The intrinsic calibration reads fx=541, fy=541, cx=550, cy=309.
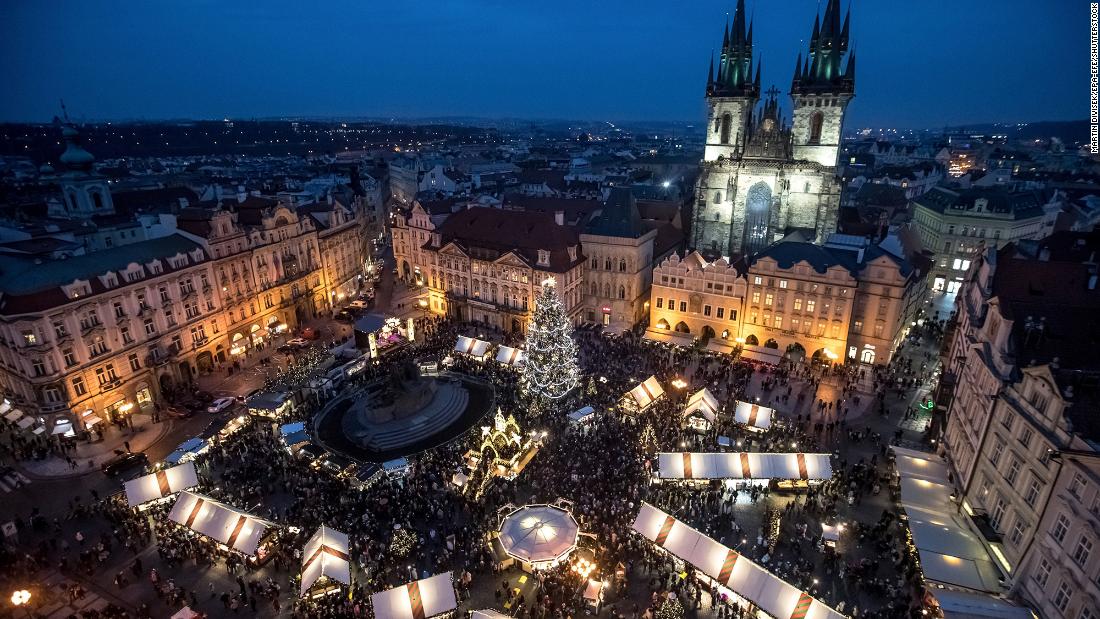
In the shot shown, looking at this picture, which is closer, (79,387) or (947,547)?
(947,547)

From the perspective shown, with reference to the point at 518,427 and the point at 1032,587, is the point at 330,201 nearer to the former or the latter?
the point at 518,427

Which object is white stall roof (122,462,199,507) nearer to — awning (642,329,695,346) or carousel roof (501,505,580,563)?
carousel roof (501,505,580,563)

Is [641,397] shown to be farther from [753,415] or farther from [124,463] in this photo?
[124,463]

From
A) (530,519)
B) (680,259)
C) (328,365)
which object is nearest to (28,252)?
(328,365)

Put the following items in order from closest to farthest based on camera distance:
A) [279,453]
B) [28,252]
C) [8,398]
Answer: [279,453] < [8,398] < [28,252]

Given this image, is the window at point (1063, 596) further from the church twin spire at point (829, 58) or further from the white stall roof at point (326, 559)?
the church twin spire at point (829, 58)

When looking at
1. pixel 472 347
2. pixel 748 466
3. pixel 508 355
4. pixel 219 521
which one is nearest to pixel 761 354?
pixel 748 466

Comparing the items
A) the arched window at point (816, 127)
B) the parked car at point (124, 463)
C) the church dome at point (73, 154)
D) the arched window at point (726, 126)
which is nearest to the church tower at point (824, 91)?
the arched window at point (816, 127)
